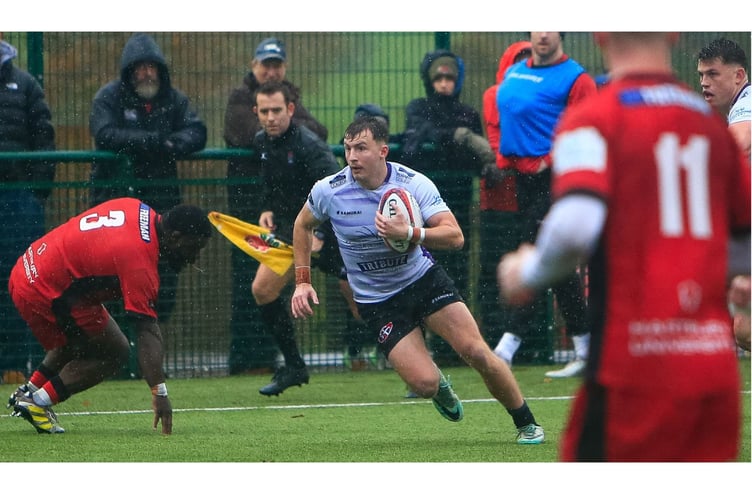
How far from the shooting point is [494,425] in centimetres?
828

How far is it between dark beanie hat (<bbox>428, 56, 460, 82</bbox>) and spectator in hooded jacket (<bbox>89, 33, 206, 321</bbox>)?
1997mm

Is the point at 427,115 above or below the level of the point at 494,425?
above

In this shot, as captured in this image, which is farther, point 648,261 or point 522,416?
point 522,416

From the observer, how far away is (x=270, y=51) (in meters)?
10.8

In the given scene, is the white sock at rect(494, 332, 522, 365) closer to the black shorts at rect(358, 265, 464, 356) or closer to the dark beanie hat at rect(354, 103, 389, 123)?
the dark beanie hat at rect(354, 103, 389, 123)

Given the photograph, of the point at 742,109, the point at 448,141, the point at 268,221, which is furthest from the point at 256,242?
the point at 742,109

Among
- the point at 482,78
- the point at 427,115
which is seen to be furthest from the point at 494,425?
the point at 482,78

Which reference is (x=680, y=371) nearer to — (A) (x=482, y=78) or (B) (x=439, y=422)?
(B) (x=439, y=422)

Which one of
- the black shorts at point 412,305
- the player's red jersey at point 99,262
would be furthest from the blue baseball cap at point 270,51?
the black shorts at point 412,305

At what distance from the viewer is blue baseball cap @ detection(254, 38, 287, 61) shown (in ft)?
35.3

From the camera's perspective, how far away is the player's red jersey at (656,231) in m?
3.45

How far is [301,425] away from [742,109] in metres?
3.32

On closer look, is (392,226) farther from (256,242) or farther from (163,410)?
(256,242)

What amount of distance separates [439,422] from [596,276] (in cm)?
496
